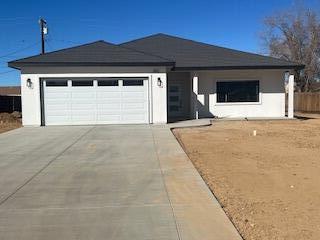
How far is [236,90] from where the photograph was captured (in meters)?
28.6

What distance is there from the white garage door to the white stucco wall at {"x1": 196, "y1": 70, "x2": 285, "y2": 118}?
543 cm

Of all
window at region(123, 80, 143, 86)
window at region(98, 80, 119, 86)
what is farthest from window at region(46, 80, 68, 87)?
window at region(123, 80, 143, 86)

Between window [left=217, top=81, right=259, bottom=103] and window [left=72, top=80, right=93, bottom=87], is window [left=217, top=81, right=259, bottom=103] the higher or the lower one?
the lower one

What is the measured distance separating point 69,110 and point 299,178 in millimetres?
A: 15897

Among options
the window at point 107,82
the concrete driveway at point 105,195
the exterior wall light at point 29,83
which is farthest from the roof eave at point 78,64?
the concrete driveway at point 105,195

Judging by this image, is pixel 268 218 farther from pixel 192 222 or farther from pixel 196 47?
pixel 196 47

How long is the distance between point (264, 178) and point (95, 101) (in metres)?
15.1

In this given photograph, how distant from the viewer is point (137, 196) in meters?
8.23

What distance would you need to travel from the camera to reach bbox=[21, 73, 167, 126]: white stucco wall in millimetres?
23359

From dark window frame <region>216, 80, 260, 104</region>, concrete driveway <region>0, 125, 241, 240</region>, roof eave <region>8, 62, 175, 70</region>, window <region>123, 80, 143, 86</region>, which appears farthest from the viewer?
dark window frame <region>216, 80, 260, 104</region>

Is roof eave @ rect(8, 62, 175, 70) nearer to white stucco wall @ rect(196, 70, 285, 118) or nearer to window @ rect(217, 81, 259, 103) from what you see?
white stucco wall @ rect(196, 70, 285, 118)

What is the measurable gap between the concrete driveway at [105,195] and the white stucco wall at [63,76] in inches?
328

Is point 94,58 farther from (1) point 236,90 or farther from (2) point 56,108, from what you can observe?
(1) point 236,90

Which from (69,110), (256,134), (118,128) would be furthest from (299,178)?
(69,110)
